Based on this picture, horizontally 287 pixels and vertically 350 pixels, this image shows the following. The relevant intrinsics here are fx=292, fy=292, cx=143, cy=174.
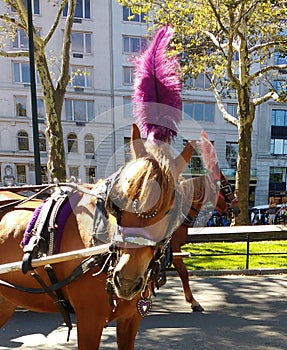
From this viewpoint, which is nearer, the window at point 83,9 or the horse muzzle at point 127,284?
the horse muzzle at point 127,284

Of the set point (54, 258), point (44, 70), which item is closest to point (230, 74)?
point (44, 70)

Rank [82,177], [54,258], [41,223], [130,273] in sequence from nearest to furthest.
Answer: [130,273]
[54,258]
[41,223]
[82,177]

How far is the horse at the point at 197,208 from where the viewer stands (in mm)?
4176

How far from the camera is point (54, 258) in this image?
1881mm

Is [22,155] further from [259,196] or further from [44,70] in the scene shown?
[259,196]

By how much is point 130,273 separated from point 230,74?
970cm

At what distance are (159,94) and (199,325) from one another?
10.9 feet

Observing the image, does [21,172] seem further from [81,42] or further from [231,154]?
[231,154]

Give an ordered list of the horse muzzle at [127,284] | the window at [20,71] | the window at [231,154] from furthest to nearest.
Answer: the window at [20,71], the window at [231,154], the horse muzzle at [127,284]

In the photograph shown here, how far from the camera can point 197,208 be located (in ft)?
14.2

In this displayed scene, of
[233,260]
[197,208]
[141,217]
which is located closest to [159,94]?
[141,217]

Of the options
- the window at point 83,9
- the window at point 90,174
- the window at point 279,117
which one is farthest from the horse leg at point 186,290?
the window at point 279,117

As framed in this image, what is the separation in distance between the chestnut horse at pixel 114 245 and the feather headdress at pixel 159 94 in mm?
169

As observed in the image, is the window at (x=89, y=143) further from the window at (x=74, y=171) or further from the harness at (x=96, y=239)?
the window at (x=74, y=171)
